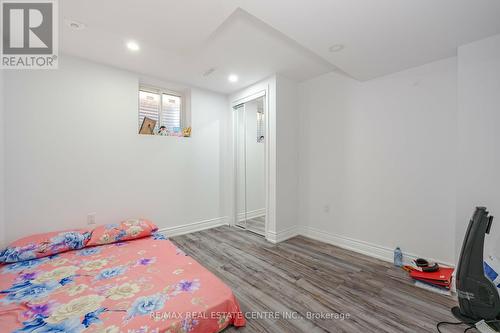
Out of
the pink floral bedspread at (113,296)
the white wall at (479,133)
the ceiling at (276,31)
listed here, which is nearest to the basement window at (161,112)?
the ceiling at (276,31)

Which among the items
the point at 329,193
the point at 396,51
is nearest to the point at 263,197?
the point at 329,193

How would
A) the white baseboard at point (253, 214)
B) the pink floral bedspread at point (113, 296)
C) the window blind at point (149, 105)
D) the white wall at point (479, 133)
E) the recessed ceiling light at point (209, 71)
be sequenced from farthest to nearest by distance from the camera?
the white baseboard at point (253, 214)
the window blind at point (149, 105)
the recessed ceiling light at point (209, 71)
the white wall at point (479, 133)
the pink floral bedspread at point (113, 296)

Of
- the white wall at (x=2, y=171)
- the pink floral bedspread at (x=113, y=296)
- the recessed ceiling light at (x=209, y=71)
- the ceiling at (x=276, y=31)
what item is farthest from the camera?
the recessed ceiling light at (x=209, y=71)

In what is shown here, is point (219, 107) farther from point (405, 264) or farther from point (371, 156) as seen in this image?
point (405, 264)

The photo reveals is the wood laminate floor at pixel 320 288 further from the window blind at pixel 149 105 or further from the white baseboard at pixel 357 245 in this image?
the window blind at pixel 149 105

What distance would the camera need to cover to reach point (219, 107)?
396 centimetres

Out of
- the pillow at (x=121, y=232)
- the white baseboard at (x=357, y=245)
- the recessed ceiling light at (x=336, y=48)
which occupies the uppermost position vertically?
the recessed ceiling light at (x=336, y=48)

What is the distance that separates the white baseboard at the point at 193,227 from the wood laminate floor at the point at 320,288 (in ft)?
1.35

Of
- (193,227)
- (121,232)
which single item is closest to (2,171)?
(121,232)

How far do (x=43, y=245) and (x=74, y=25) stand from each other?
7.18 feet

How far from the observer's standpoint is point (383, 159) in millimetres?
2654

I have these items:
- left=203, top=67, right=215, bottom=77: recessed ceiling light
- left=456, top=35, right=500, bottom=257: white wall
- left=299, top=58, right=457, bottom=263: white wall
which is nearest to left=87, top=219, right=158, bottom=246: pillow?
left=203, top=67, right=215, bottom=77: recessed ceiling light

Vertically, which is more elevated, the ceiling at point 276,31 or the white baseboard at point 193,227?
the ceiling at point 276,31

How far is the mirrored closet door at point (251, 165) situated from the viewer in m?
3.60
